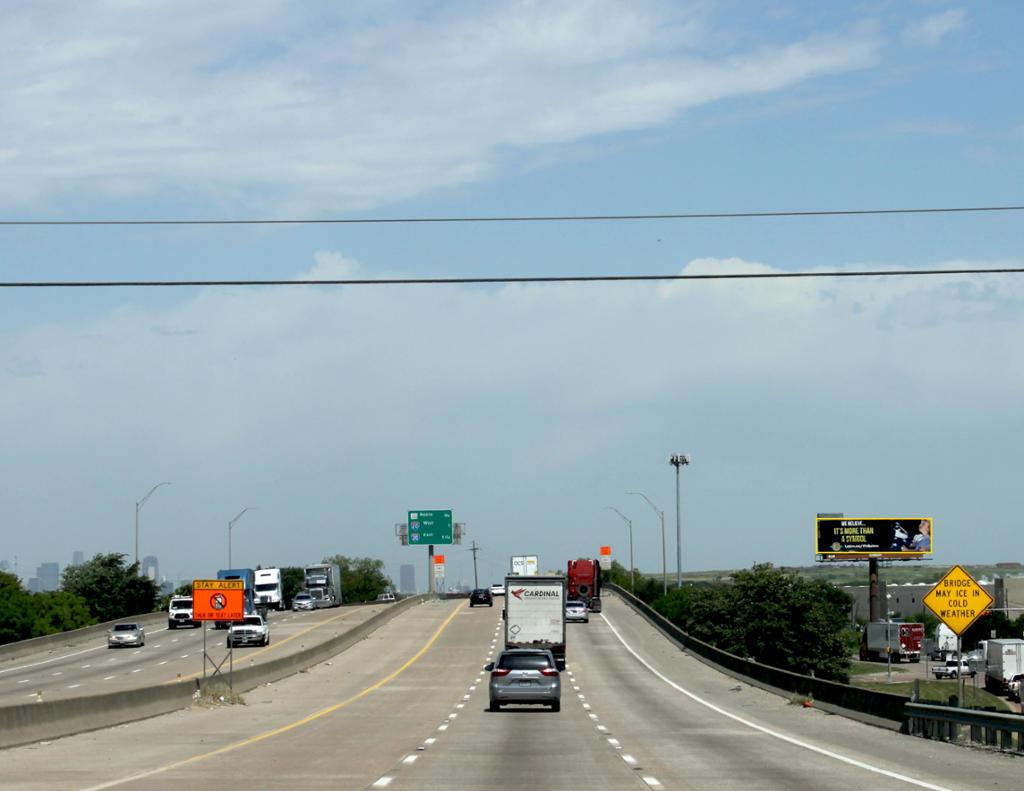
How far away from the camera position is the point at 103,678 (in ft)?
190

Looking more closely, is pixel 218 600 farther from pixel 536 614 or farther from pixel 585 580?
pixel 585 580

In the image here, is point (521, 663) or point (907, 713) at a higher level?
point (521, 663)

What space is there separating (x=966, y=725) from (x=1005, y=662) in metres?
68.6

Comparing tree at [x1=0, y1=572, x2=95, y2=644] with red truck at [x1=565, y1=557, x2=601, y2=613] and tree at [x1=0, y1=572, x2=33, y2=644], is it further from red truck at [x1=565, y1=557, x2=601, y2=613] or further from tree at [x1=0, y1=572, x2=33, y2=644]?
red truck at [x1=565, y1=557, x2=601, y2=613]

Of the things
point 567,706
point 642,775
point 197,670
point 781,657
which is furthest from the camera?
point 781,657

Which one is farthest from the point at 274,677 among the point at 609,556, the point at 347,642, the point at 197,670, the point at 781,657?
the point at 609,556

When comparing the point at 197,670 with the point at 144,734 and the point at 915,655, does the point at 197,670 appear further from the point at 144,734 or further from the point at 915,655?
the point at 915,655

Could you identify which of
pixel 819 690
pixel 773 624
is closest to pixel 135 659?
pixel 819 690

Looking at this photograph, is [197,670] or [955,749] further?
[197,670]

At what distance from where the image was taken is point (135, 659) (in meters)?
69.4

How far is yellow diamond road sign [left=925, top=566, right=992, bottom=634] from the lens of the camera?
29234mm

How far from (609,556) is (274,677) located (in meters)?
99.1

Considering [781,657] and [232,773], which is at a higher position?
[232,773]

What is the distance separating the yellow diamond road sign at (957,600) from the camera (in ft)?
95.9
